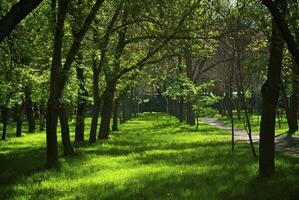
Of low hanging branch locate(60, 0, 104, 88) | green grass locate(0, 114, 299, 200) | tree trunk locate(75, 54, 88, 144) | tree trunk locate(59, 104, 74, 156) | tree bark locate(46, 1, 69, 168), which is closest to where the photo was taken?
green grass locate(0, 114, 299, 200)

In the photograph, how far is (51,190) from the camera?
12.3m

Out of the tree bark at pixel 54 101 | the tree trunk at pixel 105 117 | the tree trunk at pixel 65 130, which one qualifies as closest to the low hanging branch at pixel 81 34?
the tree bark at pixel 54 101

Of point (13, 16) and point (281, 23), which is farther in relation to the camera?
point (281, 23)

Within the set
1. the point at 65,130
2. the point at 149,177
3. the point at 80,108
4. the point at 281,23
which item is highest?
the point at 281,23

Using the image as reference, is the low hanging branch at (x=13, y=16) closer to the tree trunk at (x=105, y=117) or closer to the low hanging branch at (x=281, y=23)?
the low hanging branch at (x=281, y=23)

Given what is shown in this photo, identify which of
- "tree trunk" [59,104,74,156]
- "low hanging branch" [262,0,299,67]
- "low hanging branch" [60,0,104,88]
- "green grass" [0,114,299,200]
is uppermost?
"low hanging branch" [60,0,104,88]

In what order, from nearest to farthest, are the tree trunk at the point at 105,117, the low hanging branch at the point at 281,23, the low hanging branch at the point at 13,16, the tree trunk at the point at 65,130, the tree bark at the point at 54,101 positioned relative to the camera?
1. the low hanging branch at the point at 13,16
2. the low hanging branch at the point at 281,23
3. the tree bark at the point at 54,101
4. the tree trunk at the point at 65,130
5. the tree trunk at the point at 105,117

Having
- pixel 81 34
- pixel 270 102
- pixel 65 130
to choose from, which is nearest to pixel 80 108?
pixel 65 130

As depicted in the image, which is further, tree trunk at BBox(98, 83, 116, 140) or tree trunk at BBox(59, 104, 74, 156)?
tree trunk at BBox(98, 83, 116, 140)

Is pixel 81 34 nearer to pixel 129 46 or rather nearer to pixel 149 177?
pixel 149 177

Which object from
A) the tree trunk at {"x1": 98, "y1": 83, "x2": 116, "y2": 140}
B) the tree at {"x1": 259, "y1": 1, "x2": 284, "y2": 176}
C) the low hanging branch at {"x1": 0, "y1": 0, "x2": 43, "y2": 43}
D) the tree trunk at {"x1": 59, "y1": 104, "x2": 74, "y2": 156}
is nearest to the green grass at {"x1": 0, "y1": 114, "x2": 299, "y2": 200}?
the tree trunk at {"x1": 59, "y1": 104, "x2": 74, "y2": 156}

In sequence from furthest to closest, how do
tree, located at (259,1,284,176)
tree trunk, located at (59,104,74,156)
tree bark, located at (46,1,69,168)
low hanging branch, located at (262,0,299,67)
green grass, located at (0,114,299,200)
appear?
1. tree trunk, located at (59,104,74,156)
2. tree bark, located at (46,1,69,168)
3. tree, located at (259,1,284,176)
4. green grass, located at (0,114,299,200)
5. low hanging branch, located at (262,0,299,67)

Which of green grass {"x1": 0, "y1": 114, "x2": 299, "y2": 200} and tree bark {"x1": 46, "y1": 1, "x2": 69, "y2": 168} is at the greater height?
tree bark {"x1": 46, "y1": 1, "x2": 69, "y2": 168}

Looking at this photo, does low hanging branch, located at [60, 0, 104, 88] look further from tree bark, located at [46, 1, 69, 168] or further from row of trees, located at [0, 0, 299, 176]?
tree bark, located at [46, 1, 69, 168]
